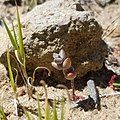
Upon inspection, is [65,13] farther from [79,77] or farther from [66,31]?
[79,77]

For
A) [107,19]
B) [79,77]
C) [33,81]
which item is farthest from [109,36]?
[33,81]

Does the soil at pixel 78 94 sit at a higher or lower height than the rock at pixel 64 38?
lower

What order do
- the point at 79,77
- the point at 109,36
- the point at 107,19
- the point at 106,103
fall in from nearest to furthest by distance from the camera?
the point at 106,103 < the point at 79,77 < the point at 109,36 < the point at 107,19

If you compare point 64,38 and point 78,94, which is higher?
point 64,38

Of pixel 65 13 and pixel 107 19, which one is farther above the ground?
pixel 65 13

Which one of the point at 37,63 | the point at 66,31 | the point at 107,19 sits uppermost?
the point at 66,31

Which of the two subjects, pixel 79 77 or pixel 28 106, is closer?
pixel 28 106

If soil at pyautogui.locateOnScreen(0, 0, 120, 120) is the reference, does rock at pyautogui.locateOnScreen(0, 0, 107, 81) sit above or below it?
above

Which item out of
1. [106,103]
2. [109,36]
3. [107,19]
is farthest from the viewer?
[107,19]
